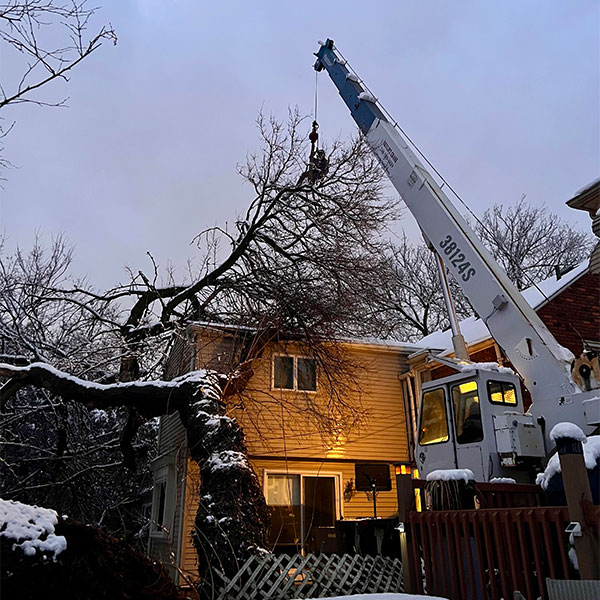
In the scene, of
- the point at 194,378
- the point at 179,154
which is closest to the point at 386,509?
the point at 194,378

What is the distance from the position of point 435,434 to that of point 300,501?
18.5ft

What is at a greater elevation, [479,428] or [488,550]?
[479,428]

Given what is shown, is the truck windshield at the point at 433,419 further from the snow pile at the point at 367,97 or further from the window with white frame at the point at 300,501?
the snow pile at the point at 367,97

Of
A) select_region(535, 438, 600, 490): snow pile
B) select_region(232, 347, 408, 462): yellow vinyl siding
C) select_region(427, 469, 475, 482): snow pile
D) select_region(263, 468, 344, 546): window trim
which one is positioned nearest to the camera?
select_region(535, 438, 600, 490): snow pile

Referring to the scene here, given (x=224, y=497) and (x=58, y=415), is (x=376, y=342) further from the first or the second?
(x=58, y=415)

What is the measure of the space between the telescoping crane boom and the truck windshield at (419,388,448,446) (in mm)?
13

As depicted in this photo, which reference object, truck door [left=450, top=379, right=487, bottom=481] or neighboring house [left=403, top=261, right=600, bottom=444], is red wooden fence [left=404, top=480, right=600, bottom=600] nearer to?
truck door [left=450, top=379, right=487, bottom=481]

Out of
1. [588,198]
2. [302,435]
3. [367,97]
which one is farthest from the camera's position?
[302,435]

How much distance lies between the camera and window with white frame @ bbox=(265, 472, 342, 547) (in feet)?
38.1

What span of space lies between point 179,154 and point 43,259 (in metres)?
5.96

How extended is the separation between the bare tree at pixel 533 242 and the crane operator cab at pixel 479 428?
17351mm

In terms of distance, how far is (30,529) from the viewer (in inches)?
116

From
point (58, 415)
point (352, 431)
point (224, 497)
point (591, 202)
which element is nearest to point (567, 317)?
point (591, 202)

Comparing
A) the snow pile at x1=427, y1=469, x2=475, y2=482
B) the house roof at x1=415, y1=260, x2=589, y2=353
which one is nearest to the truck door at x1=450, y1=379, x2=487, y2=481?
the snow pile at x1=427, y1=469, x2=475, y2=482
